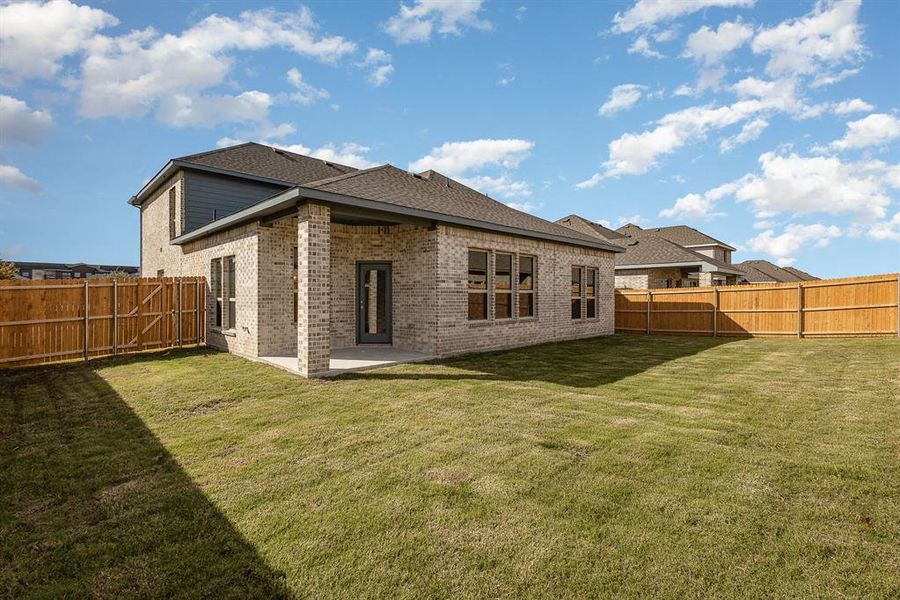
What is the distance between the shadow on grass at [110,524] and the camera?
2.55 m

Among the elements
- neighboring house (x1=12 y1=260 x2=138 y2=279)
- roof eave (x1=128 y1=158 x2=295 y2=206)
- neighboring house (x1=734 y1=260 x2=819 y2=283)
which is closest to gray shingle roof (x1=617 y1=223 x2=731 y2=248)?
neighboring house (x1=734 y1=260 x2=819 y2=283)

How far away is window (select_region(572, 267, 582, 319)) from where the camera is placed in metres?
15.3

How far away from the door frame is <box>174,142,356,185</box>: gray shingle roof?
23.0 ft

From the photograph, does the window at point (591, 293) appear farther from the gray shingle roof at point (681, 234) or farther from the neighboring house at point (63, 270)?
the neighboring house at point (63, 270)

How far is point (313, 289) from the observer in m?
8.14

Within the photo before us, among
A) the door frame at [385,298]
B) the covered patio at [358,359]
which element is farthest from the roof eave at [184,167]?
the covered patio at [358,359]

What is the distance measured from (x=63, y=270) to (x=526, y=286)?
2282 inches

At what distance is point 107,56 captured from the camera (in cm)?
1164

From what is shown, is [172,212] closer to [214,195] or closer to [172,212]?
[172,212]

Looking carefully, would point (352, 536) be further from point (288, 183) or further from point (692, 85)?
point (288, 183)

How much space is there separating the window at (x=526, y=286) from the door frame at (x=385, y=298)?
384cm

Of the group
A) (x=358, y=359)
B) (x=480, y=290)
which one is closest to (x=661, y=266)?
(x=480, y=290)

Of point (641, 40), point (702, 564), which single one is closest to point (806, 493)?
point (702, 564)

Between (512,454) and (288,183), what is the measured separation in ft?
53.1
